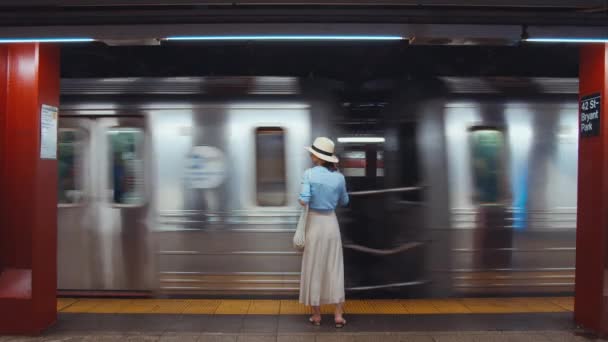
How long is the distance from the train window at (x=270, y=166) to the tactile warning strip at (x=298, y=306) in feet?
3.91

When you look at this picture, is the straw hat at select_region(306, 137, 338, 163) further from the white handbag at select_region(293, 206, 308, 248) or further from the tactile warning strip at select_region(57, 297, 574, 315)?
the tactile warning strip at select_region(57, 297, 574, 315)

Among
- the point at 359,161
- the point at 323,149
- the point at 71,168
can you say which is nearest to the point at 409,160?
the point at 359,161

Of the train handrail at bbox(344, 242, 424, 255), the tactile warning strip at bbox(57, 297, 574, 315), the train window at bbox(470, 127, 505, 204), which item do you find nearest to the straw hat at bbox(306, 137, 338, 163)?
the train handrail at bbox(344, 242, 424, 255)

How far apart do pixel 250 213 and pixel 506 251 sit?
120 inches

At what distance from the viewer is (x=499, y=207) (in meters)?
5.60

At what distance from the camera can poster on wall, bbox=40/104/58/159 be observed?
445cm

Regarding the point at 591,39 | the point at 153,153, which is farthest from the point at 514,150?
the point at 153,153

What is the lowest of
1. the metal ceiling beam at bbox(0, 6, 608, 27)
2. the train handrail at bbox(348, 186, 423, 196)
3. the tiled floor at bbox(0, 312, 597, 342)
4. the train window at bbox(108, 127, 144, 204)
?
the tiled floor at bbox(0, 312, 597, 342)

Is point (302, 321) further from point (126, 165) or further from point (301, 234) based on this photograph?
point (126, 165)

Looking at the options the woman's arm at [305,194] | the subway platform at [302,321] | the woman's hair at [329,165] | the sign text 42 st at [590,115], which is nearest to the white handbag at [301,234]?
the woman's arm at [305,194]

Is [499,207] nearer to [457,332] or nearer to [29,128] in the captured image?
[457,332]

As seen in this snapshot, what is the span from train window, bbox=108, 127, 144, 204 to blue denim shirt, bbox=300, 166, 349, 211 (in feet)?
7.25

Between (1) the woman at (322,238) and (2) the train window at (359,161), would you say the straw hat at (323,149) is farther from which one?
(2) the train window at (359,161)

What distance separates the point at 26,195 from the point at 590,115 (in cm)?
545
